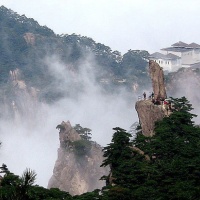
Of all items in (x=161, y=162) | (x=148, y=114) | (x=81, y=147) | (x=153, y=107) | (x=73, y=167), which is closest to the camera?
(x=161, y=162)

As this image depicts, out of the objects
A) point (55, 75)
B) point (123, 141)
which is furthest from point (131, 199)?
point (55, 75)

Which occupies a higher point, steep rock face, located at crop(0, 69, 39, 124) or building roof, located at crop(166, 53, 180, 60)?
building roof, located at crop(166, 53, 180, 60)

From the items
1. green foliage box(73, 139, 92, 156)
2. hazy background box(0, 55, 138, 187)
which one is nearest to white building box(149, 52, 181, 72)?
hazy background box(0, 55, 138, 187)

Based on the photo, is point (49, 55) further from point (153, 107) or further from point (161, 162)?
point (161, 162)

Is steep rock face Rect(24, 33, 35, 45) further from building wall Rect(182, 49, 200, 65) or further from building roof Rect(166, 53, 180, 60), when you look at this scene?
building wall Rect(182, 49, 200, 65)

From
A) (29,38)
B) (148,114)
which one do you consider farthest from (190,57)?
(148,114)

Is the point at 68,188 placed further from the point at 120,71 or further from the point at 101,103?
the point at 120,71

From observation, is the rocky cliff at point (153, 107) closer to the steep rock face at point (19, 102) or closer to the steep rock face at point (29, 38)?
the steep rock face at point (19, 102)
